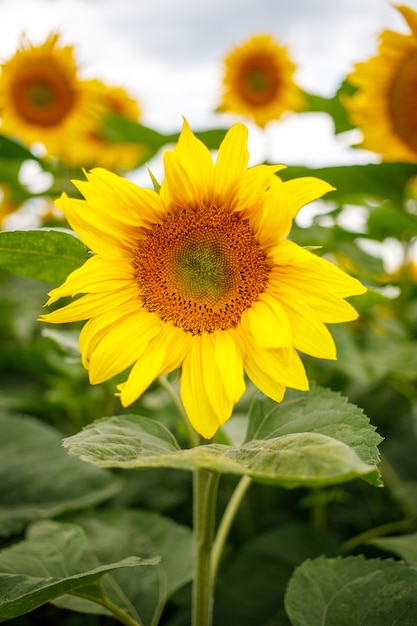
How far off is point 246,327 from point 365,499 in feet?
3.60

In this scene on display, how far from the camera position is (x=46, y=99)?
254 centimetres

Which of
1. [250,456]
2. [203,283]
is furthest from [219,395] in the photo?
[203,283]

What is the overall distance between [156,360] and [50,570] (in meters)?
0.39

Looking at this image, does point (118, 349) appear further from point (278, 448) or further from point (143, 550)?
point (143, 550)

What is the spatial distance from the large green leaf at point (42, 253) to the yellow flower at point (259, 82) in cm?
199

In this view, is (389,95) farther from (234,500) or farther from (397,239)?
(234,500)

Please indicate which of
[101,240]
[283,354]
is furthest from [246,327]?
[101,240]

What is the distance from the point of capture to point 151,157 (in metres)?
2.28

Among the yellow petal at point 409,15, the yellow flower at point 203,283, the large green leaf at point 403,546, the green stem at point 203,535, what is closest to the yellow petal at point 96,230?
the yellow flower at point 203,283

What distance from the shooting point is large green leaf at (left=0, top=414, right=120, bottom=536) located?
125 cm

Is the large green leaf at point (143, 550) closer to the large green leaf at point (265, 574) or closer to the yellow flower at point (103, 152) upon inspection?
the large green leaf at point (265, 574)

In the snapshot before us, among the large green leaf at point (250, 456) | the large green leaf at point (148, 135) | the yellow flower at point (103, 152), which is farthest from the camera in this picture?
the yellow flower at point (103, 152)

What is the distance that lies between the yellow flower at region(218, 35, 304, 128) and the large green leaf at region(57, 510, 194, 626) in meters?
1.96

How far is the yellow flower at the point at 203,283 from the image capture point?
30.6 inches
